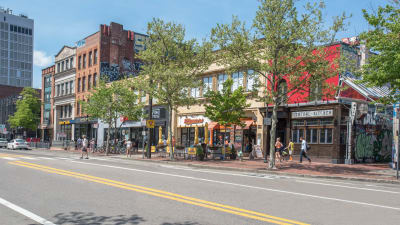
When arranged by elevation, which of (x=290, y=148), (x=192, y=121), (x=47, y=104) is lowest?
(x=290, y=148)

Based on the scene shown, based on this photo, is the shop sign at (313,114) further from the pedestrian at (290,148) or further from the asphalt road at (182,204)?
the asphalt road at (182,204)

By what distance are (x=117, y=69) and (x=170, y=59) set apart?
88.4 ft

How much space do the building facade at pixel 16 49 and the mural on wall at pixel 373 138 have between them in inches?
5334

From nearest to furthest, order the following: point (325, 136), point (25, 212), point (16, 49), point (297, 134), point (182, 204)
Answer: point (25, 212) → point (182, 204) → point (325, 136) → point (297, 134) → point (16, 49)

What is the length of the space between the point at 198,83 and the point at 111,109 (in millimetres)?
12030

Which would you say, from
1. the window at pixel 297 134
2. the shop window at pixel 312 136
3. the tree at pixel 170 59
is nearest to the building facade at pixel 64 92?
the tree at pixel 170 59

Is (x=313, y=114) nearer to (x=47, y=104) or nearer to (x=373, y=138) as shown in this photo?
(x=373, y=138)

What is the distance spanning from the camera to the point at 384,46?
52.0 feet

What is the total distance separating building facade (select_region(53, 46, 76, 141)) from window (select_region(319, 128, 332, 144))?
39765mm

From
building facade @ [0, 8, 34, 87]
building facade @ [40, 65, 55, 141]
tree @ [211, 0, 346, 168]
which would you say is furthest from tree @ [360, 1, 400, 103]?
building facade @ [0, 8, 34, 87]

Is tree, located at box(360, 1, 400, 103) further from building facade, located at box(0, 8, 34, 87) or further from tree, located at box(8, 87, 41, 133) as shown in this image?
building facade, located at box(0, 8, 34, 87)

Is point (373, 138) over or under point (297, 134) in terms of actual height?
under

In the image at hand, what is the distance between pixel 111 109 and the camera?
112 ft

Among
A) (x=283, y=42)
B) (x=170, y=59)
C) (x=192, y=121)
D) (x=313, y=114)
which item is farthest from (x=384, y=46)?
(x=192, y=121)
